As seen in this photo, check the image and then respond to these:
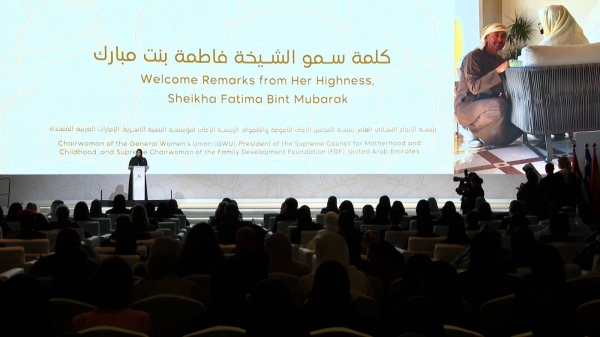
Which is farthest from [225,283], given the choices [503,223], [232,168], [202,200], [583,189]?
[202,200]

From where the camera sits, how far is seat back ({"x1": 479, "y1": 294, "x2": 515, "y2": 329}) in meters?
3.38

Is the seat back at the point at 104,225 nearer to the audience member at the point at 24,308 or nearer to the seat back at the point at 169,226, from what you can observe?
the seat back at the point at 169,226

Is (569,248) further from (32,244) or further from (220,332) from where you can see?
(32,244)

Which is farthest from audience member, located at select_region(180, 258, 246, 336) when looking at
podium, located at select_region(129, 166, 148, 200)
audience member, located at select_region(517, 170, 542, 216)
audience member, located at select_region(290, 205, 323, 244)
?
podium, located at select_region(129, 166, 148, 200)

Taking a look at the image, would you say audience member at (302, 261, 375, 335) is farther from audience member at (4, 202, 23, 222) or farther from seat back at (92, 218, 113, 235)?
audience member at (4, 202, 23, 222)

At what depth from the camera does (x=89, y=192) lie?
13766 millimetres

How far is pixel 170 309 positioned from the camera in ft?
10.4

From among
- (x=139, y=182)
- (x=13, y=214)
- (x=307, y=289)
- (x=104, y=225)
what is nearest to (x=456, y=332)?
(x=307, y=289)

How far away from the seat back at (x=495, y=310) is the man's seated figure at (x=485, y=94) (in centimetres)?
986

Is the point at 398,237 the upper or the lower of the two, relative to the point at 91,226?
lower

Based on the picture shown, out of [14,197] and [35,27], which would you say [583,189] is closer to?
[35,27]

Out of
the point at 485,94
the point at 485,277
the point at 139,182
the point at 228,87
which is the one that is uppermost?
the point at 228,87

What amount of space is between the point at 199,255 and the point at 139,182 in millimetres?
8102

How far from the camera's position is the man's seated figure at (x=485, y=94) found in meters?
13.0
